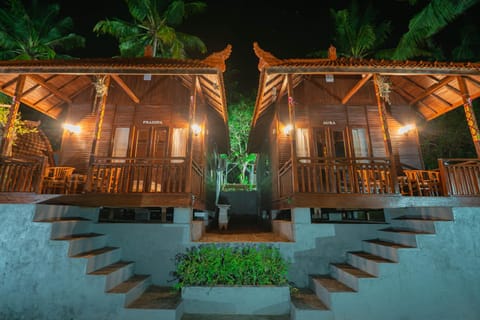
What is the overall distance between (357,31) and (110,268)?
17997mm

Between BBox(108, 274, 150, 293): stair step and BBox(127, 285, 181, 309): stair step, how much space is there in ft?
0.94

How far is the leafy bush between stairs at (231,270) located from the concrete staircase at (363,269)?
703 millimetres

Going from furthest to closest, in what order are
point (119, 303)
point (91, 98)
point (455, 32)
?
point (455, 32), point (91, 98), point (119, 303)

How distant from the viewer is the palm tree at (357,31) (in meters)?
14.1

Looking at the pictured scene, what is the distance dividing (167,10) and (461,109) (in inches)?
667

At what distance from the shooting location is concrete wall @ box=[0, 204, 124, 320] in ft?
14.0

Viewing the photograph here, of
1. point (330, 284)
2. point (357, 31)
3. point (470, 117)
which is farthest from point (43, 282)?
point (357, 31)

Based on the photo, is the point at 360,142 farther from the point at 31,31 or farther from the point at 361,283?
the point at 31,31

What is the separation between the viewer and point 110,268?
16.2ft

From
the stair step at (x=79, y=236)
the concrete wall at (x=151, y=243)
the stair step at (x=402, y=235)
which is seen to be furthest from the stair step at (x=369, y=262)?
the stair step at (x=79, y=236)

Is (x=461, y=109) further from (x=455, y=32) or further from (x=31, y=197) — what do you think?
(x=31, y=197)

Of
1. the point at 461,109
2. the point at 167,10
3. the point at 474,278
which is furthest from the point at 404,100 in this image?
the point at 167,10

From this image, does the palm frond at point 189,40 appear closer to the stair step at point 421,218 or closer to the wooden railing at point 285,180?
the wooden railing at point 285,180

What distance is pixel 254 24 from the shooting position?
29047 millimetres
